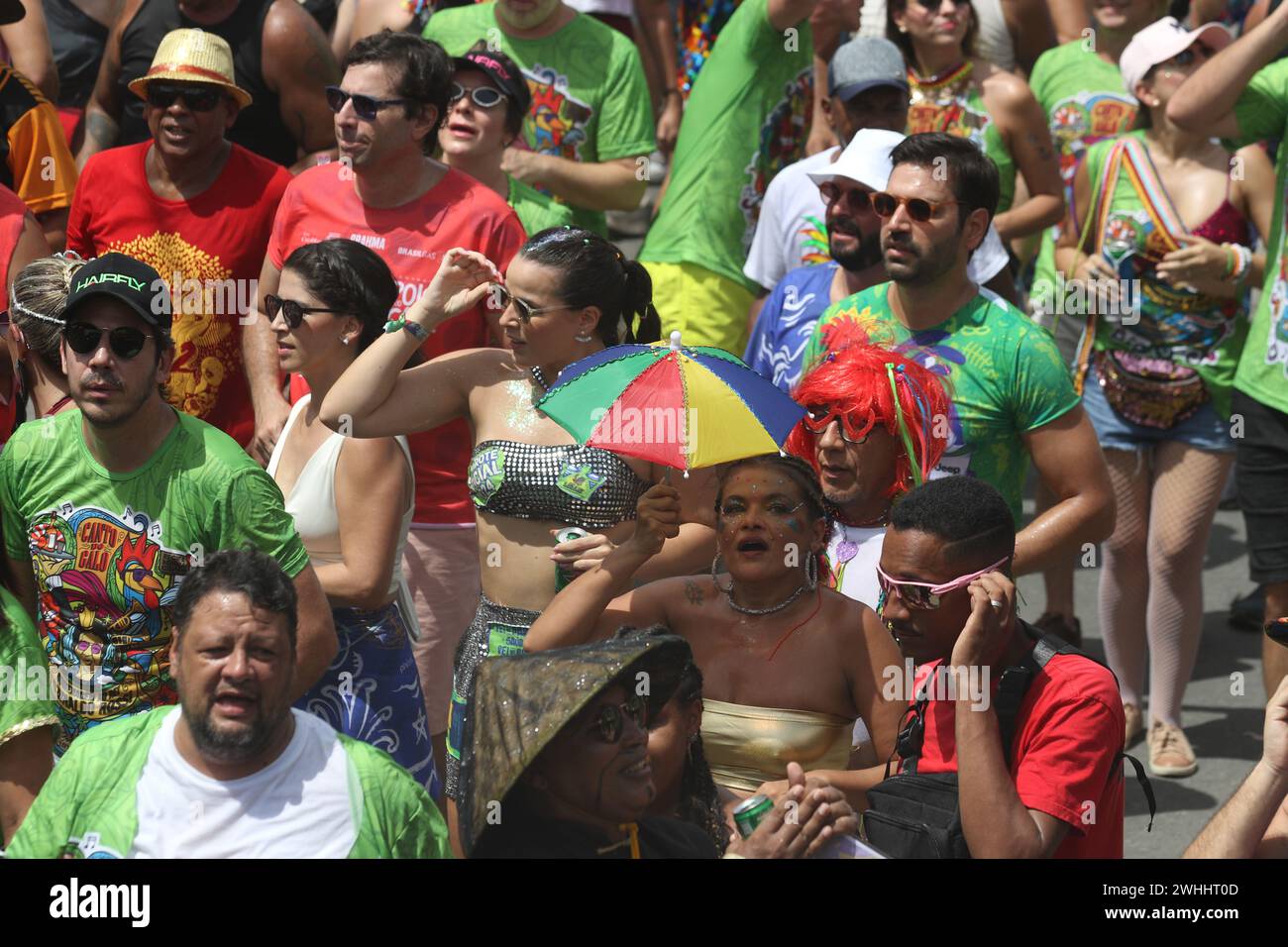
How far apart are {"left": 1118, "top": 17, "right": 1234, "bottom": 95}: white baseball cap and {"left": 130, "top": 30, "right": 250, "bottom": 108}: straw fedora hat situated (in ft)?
9.80

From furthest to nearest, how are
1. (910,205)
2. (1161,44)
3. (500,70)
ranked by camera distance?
1. (1161,44)
2. (500,70)
3. (910,205)

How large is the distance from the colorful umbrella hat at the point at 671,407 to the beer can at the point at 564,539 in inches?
9.3

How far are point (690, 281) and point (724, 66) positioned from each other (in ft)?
2.48

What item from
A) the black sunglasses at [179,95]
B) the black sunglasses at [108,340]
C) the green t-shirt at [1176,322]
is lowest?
the black sunglasses at [108,340]

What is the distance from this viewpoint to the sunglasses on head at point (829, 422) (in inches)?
185

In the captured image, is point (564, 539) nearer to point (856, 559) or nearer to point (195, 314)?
point (856, 559)

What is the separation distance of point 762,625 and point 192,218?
257 cm

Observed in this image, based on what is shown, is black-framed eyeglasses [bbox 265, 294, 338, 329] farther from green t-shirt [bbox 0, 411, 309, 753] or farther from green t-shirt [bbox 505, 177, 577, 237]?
green t-shirt [bbox 505, 177, 577, 237]

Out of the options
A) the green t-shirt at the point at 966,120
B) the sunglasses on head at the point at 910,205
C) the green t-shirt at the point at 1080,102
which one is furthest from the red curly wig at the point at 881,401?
the green t-shirt at the point at 1080,102

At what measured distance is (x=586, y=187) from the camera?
263 inches

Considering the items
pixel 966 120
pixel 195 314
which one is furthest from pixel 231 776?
pixel 966 120

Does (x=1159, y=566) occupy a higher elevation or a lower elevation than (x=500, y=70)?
lower

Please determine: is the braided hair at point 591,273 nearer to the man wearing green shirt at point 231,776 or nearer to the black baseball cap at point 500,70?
the black baseball cap at point 500,70

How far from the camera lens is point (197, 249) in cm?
595
